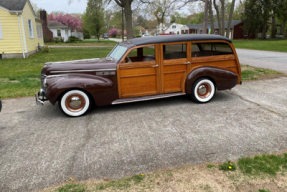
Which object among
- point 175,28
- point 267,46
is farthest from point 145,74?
point 175,28

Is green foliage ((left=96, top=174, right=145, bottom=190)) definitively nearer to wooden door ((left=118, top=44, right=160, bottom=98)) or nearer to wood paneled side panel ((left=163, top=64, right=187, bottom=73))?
wooden door ((left=118, top=44, right=160, bottom=98))

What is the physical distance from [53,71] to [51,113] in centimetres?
107

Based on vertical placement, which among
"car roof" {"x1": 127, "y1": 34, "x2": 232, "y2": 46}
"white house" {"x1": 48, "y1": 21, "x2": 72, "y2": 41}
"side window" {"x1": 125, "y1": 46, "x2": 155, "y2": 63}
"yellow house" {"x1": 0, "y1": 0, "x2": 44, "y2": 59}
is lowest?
"side window" {"x1": 125, "y1": 46, "x2": 155, "y2": 63}

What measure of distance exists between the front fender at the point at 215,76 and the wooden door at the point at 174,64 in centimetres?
19

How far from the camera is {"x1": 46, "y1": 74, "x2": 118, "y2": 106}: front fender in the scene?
191 inches

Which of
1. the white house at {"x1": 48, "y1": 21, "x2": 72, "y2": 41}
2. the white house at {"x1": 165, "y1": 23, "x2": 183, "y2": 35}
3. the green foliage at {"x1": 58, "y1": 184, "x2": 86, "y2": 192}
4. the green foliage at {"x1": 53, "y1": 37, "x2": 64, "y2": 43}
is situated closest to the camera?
the green foliage at {"x1": 58, "y1": 184, "x2": 86, "y2": 192}

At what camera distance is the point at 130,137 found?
4055mm

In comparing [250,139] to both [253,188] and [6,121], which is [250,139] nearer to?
Answer: [253,188]

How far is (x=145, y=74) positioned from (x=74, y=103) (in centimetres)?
176

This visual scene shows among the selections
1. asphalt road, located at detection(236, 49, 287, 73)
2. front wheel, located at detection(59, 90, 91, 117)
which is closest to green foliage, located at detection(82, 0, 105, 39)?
asphalt road, located at detection(236, 49, 287, 73)

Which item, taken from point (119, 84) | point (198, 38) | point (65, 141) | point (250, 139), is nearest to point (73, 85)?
point (119, 84)

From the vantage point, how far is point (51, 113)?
5.46 m

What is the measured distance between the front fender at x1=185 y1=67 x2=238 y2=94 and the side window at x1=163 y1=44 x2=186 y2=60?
0.53 m

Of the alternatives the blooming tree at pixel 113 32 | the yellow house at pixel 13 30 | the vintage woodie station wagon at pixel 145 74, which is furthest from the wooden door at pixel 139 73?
the blooming tree at pixel 113 32
